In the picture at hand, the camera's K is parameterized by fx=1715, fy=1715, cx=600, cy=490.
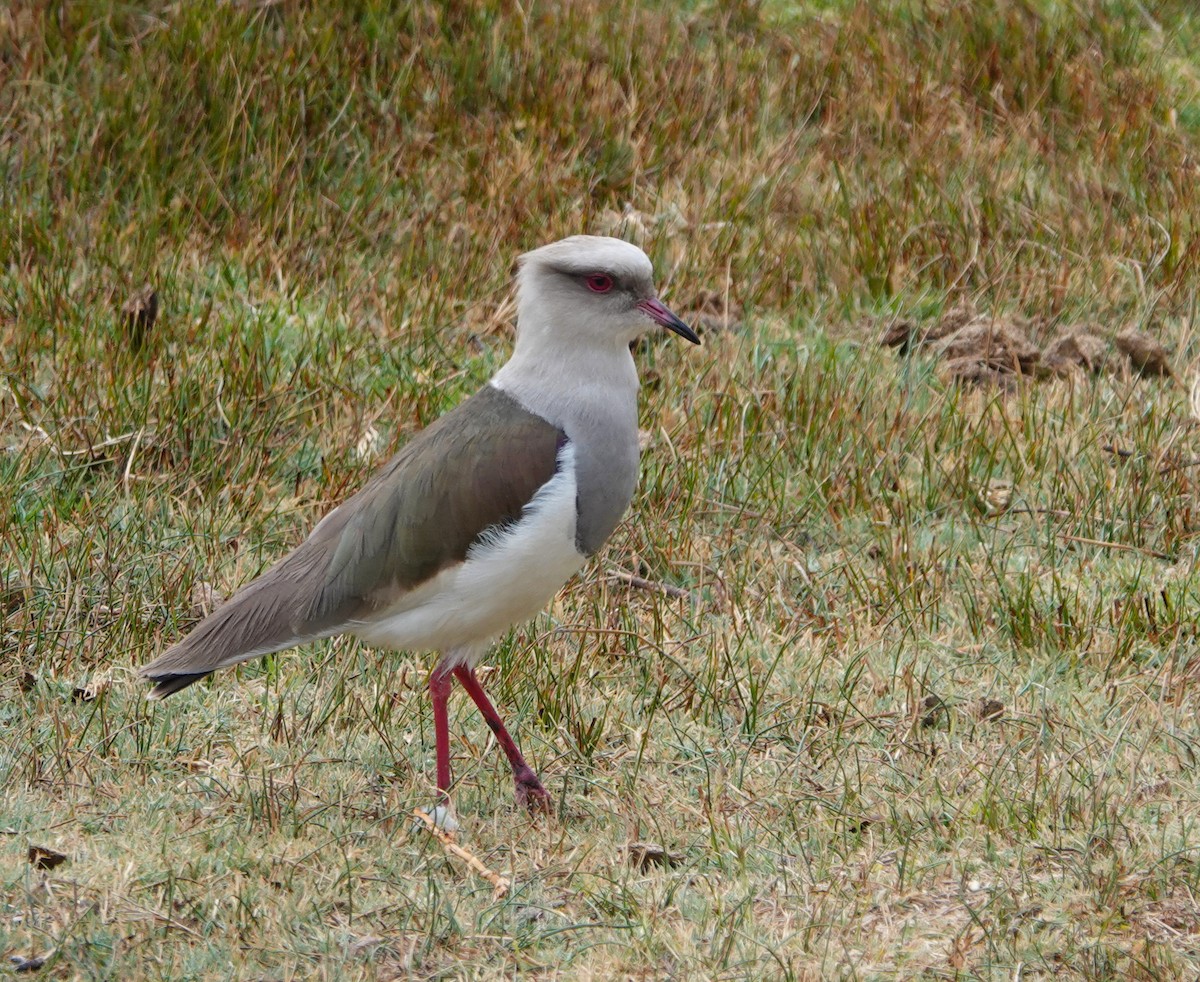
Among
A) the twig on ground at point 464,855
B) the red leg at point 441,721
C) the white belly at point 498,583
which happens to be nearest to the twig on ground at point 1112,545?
the white belly at point 498,583

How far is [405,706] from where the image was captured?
195 inches

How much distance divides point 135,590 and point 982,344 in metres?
3.71

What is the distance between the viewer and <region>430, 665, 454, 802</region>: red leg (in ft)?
14.4

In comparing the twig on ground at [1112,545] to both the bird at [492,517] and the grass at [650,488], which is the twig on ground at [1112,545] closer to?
the grass at [650,488]

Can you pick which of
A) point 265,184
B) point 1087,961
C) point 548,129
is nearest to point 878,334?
point 548,129

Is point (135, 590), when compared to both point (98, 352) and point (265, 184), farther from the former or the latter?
point (265, 184)

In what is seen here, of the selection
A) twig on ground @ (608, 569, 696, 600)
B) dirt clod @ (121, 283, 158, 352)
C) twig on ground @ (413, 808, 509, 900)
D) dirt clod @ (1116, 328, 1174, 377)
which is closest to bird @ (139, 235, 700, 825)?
twig on ground @ (413, 808, 509, 900)

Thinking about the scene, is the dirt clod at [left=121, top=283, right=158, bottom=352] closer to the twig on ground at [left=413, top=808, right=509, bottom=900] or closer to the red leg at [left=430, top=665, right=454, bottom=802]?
the red leg at [left=430, top=665, right=454, bottom=802]

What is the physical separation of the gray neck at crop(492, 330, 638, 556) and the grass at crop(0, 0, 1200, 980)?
653 mm

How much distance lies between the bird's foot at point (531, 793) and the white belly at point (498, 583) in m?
0.34

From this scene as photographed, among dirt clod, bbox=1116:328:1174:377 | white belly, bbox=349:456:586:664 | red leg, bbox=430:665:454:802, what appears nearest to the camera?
white belly, bbox=349:456:586:664

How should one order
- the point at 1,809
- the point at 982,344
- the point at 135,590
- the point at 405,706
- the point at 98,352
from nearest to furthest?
the point at 1,809
the point at 405,706
the point at 135,590
the point at 98,352
the point at 982,344

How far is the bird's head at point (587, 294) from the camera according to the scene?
178 inches

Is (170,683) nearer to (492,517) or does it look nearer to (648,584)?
(492,517)
